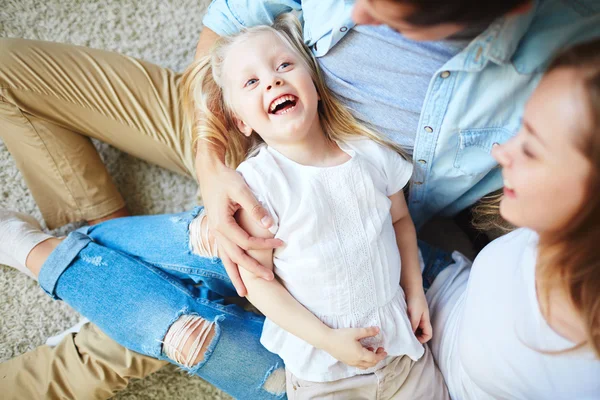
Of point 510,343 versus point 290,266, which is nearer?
point 510,343

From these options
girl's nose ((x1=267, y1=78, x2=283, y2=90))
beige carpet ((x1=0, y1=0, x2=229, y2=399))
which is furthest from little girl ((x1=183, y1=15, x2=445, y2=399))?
beige carpet ((x1=0, y1=0, x2=229, y2=399))

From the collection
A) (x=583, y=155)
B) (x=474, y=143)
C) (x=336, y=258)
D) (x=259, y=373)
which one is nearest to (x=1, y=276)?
(x=259, y=373)

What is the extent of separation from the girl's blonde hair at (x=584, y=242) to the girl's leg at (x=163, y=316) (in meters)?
0.52

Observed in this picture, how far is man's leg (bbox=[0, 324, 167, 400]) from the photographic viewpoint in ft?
3.08

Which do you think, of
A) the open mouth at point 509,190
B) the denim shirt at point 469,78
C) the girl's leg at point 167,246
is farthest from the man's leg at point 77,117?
the open mouth at point 509,190

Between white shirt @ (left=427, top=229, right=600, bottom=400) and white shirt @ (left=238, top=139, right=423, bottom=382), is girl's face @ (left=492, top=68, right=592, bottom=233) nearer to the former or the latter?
white shirt @ (left=427, top=229, right=600, bottom=400)

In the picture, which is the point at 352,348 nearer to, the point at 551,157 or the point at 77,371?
the point at 551,157

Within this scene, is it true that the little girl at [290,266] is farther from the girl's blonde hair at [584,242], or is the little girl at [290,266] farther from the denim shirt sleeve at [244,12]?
the girl's blonde hair at [584,242]

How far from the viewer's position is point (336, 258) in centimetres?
77

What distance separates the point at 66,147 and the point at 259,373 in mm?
660

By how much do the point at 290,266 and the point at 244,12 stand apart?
19.7 inches

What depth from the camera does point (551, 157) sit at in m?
0.51

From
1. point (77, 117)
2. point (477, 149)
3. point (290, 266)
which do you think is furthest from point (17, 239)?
point (477, 149)

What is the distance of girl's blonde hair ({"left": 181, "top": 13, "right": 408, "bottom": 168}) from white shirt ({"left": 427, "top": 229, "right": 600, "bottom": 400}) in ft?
0.88
